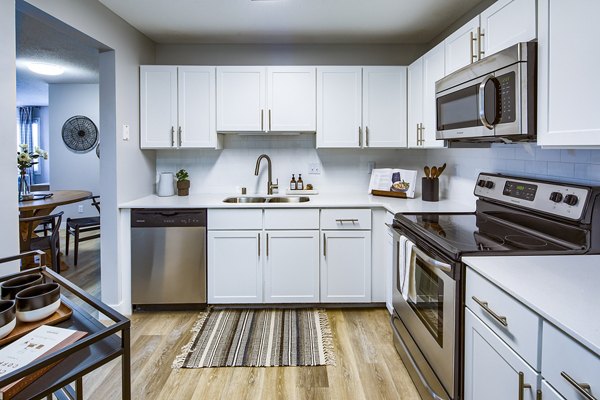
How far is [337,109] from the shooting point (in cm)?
332

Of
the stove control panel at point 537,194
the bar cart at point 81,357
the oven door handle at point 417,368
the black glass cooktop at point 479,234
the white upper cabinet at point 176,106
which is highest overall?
the white upper cabinet at point 176,106

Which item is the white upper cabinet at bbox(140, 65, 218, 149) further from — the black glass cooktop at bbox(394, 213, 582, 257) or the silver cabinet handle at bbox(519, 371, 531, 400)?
the silver cabinet handle at bbox(519, 371, 531, 400)

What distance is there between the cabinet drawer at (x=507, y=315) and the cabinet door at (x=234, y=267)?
182cm

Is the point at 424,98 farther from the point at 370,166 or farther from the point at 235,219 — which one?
the point at 235,219

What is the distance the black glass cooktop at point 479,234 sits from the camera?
5.16ft

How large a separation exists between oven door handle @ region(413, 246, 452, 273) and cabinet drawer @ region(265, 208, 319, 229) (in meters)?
1.15

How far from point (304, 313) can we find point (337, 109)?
172 centimetres

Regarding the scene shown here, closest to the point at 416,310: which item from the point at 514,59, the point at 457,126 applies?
the point at 457,126

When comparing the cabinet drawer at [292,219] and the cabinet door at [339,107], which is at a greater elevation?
the cabinet door at [339,107]

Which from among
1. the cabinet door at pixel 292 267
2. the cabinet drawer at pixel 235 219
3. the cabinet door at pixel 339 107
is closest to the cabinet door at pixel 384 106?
the cabinet door at pixel 339 107

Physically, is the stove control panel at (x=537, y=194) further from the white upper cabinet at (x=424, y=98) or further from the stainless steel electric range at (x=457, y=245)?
the white upper cabinet at (x=424, y=98)

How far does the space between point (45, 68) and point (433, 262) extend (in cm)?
505

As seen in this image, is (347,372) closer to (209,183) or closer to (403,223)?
(403,223)

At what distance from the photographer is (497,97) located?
5.61ft
